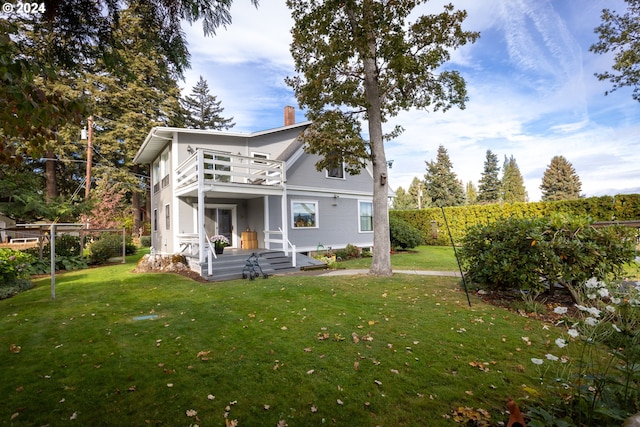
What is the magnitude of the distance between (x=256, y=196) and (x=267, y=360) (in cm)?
1065

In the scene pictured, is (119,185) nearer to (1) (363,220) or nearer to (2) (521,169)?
(1) (363,220)

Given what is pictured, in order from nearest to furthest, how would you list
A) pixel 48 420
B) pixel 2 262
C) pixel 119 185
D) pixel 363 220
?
1. pixel 48 420
2. pixel 2 262
3. pixel 363 220
4. pixel 119 185

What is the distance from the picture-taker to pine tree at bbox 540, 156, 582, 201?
3784cm

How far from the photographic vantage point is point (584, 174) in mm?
38625

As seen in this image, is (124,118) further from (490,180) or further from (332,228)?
(490,180)

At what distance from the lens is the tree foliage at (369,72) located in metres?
8.93

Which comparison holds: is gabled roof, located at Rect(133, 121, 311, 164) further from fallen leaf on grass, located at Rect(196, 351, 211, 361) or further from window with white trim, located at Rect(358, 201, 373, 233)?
fallen leaf on grass, located at Rect(196, 351, 211, 361)

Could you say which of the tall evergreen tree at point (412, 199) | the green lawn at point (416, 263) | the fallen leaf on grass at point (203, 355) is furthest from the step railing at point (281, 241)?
the tall evergreen tree at point (412, 199)

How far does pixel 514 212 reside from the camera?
18.5 metres

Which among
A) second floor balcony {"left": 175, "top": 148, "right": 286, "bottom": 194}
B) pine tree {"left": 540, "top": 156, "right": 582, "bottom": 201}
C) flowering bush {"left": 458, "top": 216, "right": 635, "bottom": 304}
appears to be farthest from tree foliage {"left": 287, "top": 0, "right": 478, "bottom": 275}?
pine tree {"left": 540, "top": 156, "right": 582, "bottom": 201}

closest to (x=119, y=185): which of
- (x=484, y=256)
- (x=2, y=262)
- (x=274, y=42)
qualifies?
(x=2, y=262)

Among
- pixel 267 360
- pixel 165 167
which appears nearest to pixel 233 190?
pixel 165 167

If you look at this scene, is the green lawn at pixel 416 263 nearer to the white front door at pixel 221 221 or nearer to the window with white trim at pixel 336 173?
the window with white trim at pixel 336 173

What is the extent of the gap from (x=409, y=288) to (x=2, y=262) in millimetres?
11325
